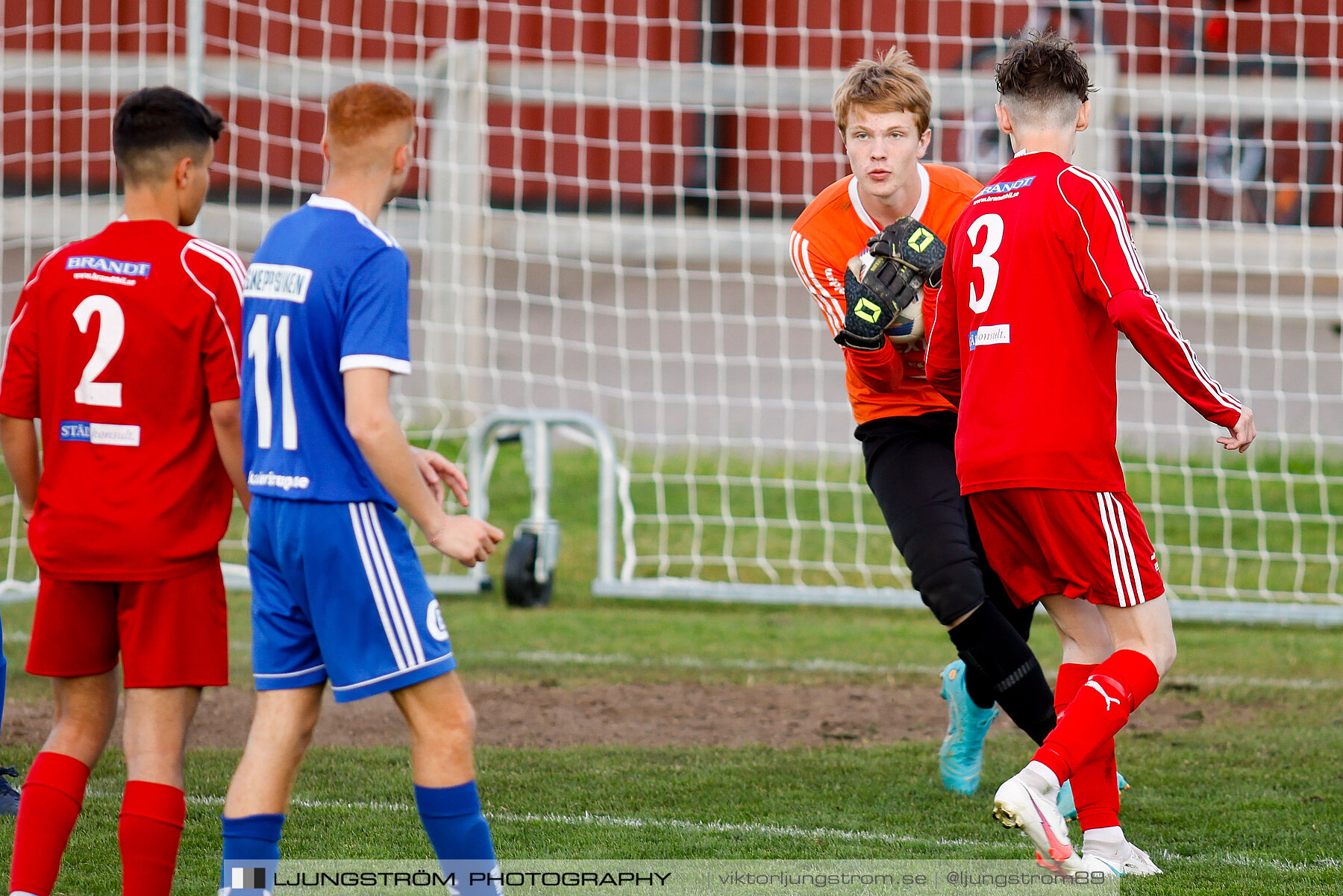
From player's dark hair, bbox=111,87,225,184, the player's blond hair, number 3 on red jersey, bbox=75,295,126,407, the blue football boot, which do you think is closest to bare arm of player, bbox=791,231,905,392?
the player's blond hair

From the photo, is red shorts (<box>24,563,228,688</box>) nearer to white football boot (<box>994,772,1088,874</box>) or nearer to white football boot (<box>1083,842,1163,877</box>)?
white football boot (<box>994,772,1088,874</box>)

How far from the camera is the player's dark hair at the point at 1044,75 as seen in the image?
3.62m

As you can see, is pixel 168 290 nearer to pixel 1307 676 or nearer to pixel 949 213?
pixel 949 213

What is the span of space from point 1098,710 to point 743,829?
107 cm

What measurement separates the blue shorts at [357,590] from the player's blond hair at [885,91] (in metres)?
1.99

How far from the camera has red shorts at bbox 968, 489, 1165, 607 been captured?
3.53m

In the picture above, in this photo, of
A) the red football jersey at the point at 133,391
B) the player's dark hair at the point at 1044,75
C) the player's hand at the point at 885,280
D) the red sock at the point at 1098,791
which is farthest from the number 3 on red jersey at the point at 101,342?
the red sock at the point at 1098,791

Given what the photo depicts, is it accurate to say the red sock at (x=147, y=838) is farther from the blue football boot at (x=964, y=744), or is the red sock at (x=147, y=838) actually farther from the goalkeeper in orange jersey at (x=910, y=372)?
the blue football boot at (x=964, y=744)

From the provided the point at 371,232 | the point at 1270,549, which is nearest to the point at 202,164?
the point at 371,232

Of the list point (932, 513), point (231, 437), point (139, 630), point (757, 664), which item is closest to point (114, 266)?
point (231, 437)

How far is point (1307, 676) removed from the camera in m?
6.32

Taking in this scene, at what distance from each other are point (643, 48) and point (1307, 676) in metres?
8.95

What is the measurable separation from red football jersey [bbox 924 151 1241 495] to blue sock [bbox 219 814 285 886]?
1752mm

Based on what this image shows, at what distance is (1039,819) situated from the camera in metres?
3.25
